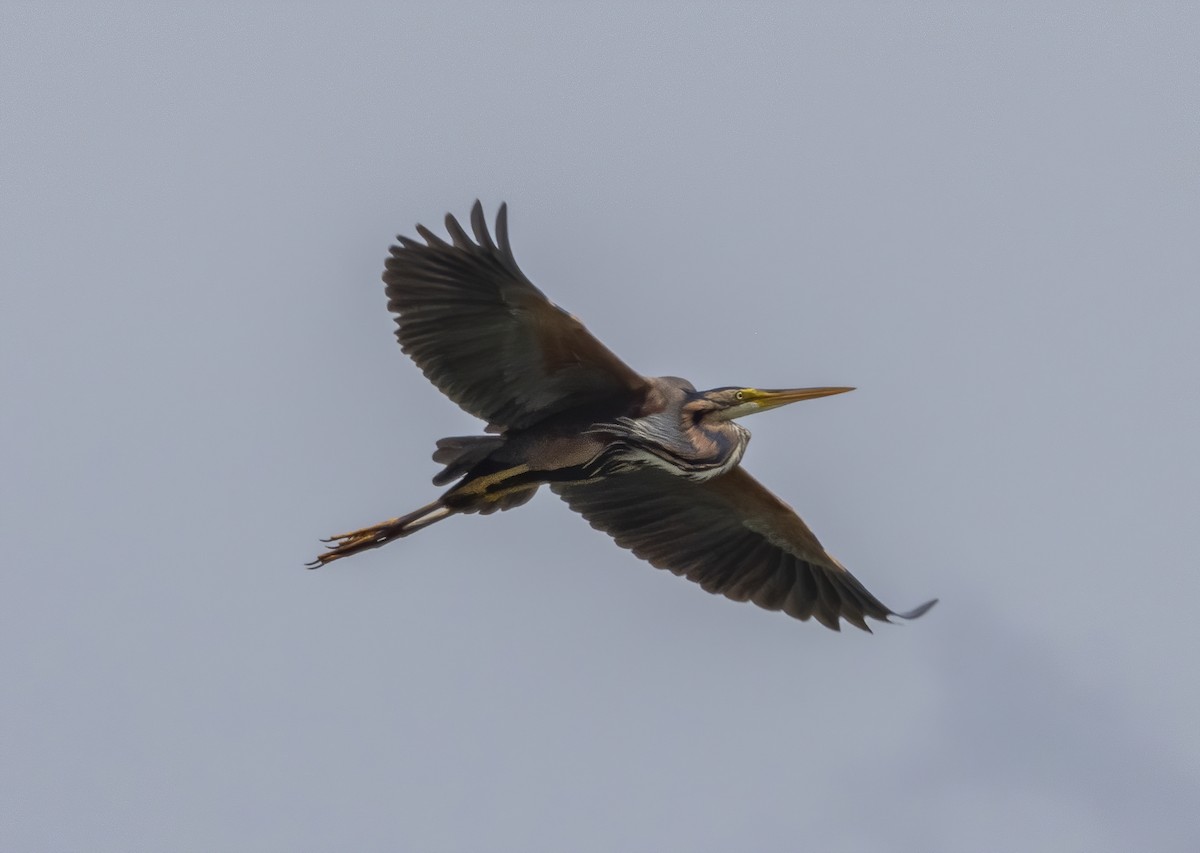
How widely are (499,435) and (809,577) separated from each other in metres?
2.76

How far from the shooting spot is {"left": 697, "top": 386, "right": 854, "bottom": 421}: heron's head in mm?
12188

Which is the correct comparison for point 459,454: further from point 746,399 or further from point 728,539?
point 728,539

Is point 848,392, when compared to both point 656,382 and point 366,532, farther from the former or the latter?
point 366,532

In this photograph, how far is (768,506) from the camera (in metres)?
13.3

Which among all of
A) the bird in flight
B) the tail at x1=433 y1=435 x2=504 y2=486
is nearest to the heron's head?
the bird in flight

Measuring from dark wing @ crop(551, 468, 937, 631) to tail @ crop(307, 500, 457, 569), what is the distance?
4.00 ft

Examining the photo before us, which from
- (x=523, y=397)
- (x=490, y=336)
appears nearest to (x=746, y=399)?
(x=523, y=397)

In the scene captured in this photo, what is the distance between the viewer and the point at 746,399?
12281 mm

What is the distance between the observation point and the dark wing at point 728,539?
1330 cm

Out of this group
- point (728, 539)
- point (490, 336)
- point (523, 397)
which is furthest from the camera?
point (728, 539)

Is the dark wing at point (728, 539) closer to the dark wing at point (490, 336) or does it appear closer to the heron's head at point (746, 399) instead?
the heron's head at point (746, 399)

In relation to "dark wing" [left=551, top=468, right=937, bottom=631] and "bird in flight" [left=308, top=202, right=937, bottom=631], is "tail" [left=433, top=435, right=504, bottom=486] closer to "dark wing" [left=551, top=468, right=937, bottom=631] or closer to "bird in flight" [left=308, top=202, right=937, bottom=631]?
"bird in flight" [left=308, top=202, right=937, bottom=631]

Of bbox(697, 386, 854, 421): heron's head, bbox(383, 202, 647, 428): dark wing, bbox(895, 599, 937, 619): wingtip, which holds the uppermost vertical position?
bbox(383, 202, 647, 428): dark wing

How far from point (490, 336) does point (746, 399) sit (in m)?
1.69
